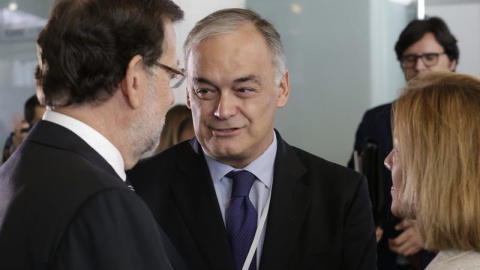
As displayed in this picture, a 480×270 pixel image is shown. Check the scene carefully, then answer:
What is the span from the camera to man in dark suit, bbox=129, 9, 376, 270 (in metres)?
2.07

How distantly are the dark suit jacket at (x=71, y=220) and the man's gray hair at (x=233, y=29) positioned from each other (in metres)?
0.85

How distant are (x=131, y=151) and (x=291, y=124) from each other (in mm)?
3312

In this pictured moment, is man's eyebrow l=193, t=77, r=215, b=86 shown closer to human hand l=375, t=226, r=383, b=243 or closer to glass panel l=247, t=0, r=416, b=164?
human hand l=375, t=226, r=383, b=243

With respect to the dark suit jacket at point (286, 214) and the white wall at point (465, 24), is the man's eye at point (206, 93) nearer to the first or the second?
the dark suit jacket at point (286, 214)

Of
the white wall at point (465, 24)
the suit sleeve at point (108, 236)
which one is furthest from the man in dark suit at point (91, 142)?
the white wall at point (465, 24)

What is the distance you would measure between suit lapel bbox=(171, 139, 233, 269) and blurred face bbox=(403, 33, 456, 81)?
6.09 feet

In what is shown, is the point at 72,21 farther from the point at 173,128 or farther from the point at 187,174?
the point at 173,128

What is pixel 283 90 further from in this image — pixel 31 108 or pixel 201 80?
pixel 31 108

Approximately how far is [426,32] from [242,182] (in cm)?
209

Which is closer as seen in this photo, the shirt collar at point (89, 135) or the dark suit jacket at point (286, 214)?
the shirt collar at point (89, 135)

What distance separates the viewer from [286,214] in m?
2.09

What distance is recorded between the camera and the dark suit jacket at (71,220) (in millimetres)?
1335

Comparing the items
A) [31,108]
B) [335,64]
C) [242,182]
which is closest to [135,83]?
[242,182]

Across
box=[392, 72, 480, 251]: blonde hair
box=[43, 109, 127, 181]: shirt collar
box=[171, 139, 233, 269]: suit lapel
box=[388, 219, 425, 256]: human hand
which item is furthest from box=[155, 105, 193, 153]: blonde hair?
box=[43, 109, 127, 181]: shirt collar
